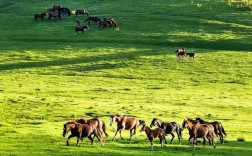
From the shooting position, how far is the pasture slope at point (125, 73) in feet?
97.6

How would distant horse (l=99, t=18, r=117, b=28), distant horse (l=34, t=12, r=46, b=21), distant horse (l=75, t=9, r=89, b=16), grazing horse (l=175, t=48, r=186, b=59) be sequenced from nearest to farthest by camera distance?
Result: grazing horse (l=175, t=48, r=186, b=59)
distant horse (l=99, t=18, r=117, b=28)
distant horse (l=34, t=12, r=46, b=21)
distant horse (l=75, t=9, r=89, b=16)

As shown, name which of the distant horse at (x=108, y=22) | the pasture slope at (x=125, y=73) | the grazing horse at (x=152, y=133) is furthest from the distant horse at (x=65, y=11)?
the grazing horse at (x=152, y=133)

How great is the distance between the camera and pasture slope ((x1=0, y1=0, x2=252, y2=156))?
29.8 metres

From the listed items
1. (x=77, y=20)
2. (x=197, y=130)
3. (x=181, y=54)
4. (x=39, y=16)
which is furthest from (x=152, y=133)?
(x=39, y=16)

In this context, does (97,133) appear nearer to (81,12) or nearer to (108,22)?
(108,22)

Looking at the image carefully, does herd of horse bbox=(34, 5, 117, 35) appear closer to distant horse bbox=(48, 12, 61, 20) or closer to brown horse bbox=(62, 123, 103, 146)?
distant horse bbox=(48, 12, 61, 20)

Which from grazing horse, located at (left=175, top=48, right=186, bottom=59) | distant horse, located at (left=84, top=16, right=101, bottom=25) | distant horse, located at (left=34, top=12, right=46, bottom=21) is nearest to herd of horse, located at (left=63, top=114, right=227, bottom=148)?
grazing horse, located at (left=175, top=48, right=186, bottom=59)

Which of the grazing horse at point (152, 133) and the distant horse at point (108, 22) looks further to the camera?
the distant horse at point (108, 22)

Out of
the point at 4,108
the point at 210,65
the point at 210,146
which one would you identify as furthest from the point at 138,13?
the point at 210,146

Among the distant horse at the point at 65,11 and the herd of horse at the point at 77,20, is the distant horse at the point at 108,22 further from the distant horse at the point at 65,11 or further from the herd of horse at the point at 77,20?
the distant horse at the point at 65,11

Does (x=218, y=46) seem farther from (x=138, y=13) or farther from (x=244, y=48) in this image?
A: (x=138, y=13)

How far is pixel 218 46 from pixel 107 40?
44.3 feet

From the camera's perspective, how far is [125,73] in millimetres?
55938

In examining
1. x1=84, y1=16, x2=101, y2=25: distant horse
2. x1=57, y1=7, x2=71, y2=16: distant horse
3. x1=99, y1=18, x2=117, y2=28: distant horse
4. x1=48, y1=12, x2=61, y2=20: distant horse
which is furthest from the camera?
x1=57, y1=7, x2=71, y2=16: distant horse
